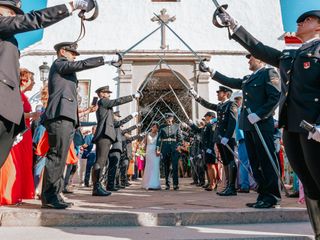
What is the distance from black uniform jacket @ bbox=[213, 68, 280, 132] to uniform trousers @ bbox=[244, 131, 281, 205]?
0.13m

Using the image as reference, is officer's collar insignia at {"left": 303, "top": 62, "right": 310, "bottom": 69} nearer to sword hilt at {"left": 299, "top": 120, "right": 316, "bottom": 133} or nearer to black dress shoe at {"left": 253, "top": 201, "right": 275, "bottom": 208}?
Answer: sword hilt at {"left": 299, "top": 120, "right": 316, "bottom": 133}

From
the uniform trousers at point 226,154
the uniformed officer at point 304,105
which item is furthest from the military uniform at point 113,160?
the uniformed officer at point 304,105

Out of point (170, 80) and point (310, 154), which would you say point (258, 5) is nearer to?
point (170, 80)

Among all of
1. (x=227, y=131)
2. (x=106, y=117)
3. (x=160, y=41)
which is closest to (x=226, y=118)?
(x=227, y=131)

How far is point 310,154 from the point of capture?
2.70 meters

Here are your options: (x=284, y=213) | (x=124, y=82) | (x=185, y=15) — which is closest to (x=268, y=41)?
(x=185, y=15)

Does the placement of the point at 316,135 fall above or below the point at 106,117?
Result: below

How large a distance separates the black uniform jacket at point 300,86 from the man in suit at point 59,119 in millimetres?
2202

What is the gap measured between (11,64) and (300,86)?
222cm

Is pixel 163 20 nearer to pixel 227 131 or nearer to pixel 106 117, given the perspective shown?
pixel 106 117

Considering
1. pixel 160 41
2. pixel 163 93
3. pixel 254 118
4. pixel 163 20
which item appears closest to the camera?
pixel 254 118

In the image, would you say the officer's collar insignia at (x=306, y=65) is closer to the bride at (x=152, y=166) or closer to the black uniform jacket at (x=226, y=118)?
the black uniform jacket at (x=226, y=118)

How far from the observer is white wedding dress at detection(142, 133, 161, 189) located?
942 centimetres

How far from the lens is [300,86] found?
285 cm
